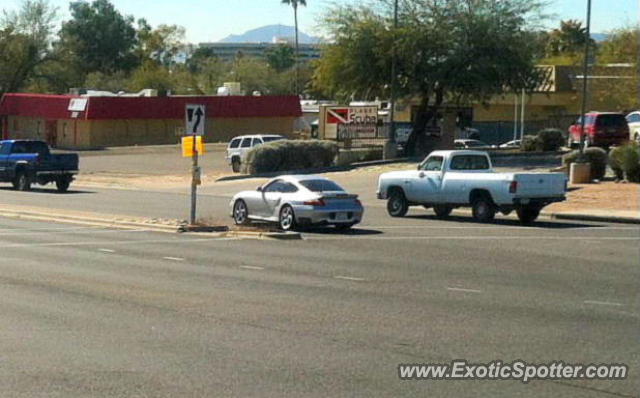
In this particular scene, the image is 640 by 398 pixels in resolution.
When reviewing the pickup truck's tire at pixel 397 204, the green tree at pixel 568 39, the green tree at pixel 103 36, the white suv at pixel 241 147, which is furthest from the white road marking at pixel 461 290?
the green tree at pixel 103 36

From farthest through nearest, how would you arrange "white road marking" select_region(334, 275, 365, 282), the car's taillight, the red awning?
1. the red awning
2. the car's taillight
3. "white road marking" select_region(334, 275, 365, 282)

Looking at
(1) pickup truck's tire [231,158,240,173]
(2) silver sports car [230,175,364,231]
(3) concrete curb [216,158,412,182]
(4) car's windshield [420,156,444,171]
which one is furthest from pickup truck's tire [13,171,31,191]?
(4) car's windshield [420,156,444,171]

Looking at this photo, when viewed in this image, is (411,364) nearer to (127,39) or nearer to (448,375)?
(448,375)

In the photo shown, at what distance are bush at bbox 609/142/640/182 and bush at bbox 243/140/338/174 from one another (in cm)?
1743

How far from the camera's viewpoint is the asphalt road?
11086mm

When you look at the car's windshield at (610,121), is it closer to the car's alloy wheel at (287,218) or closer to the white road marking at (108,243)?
the car's alloy wheel at (287,218)

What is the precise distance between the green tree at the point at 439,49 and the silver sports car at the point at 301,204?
27350mm

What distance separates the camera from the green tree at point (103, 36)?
512ft

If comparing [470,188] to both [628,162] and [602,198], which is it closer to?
[602,198]

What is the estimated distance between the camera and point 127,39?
160 metres

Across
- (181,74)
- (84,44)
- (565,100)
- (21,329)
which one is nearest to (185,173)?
(565,100)

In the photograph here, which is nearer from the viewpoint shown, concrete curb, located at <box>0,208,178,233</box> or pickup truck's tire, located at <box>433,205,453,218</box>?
concrete curb, located at <box>0,208,178,233</box>

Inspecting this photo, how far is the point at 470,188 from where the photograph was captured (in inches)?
1273

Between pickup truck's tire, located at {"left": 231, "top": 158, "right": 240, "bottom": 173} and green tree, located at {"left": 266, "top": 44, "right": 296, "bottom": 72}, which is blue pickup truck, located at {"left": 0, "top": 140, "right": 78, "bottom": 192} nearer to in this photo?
pickup truck's tire, located at {"left": 231, "top": 158, "right": 240, "bottom": 173}
